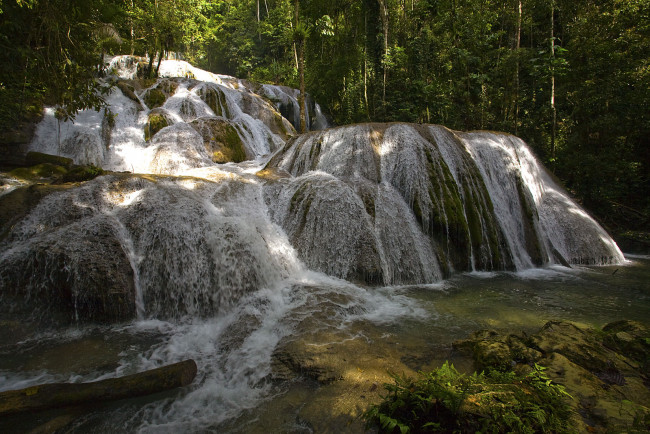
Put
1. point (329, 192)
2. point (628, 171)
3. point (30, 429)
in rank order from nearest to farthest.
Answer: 1. point (30, 429)
2. point (329, 192)
3. point (628, 171)

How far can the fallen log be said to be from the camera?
280 centimetres

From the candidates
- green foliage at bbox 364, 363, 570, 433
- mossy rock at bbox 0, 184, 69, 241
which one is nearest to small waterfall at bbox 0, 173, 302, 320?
mossy rock at bbox 0, 184, 69, 241

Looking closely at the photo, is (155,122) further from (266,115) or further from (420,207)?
(420,207)

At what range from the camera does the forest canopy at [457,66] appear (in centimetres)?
518

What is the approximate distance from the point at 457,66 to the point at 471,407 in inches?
693

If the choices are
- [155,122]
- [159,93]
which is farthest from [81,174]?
[159,93]

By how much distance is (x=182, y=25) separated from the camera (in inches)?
760

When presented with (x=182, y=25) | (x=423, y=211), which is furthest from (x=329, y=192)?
(x=182, y=25)

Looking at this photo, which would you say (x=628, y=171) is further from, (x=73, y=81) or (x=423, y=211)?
(x=73, y=81)

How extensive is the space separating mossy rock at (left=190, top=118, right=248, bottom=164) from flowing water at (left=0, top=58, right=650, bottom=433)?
834mm

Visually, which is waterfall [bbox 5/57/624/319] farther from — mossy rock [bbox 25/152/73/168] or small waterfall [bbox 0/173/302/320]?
mossy rock [bbox 25/152/73/168]

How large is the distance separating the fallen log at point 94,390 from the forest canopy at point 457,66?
436cm

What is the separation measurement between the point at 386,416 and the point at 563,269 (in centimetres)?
853

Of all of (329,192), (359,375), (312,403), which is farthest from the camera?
(329,192)
